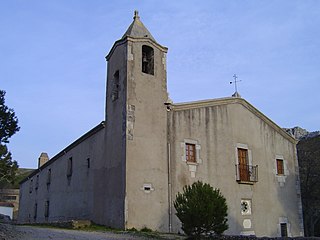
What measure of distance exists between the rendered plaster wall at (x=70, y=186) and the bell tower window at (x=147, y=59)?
4.06 m

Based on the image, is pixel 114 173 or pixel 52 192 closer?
pixel 114 173

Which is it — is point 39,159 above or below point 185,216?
above

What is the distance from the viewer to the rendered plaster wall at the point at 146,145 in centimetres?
1536

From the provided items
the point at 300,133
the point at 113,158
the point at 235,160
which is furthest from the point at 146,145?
the point at 300,133

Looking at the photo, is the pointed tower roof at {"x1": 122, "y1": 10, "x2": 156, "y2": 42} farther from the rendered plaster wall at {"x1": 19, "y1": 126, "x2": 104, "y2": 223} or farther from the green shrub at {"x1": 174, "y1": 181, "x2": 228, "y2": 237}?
the green shrub at {"x1": 174, "y1": 181, "x2": 228, "y2": 237}

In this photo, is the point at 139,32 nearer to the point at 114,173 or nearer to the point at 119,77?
the point at 119,77

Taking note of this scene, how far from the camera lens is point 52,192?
2647 centimetres

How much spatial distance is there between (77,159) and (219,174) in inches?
356

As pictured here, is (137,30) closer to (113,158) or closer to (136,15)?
(136,15)

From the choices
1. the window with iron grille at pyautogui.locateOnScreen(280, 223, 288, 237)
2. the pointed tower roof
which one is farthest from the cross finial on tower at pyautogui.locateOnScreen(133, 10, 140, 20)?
the window with iron grille at pyautogui.locateOnScreen(280, 223, 288, 237)

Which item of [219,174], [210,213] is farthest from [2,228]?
[219,174]

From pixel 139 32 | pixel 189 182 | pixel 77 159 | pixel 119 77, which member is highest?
pixel 139 32

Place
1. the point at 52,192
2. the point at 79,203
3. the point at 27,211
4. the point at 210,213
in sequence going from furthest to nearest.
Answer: the point at 27,211
the point at 52,192
the point at 79,203
the point at 210,213

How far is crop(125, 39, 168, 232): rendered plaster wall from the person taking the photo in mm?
15359
